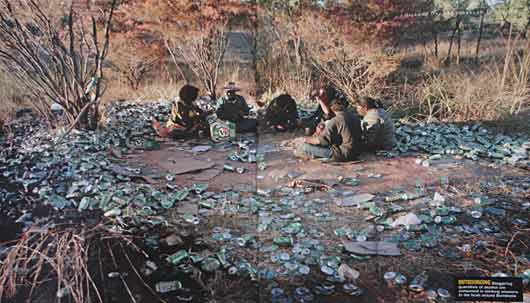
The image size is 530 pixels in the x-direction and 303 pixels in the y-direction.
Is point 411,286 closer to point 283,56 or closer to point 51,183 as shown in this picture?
point 283,56

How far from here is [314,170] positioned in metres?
2.30

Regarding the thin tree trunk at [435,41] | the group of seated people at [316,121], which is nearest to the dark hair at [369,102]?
the group of seated people at [316,121]

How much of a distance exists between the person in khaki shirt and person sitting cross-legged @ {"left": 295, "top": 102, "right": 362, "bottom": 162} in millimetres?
71

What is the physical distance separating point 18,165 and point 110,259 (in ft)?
2.40

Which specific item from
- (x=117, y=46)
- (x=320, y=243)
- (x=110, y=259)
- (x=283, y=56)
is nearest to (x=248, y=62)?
(x=283, y=56)

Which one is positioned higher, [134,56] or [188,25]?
[188,25]

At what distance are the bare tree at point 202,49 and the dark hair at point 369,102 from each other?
803 millimetres

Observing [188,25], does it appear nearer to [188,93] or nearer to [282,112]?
[188,93]

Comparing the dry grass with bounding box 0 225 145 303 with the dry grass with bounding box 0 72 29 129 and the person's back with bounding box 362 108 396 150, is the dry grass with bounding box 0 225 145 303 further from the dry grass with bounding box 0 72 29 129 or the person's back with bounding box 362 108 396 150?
the person's back with bounding box 362 108 396 150

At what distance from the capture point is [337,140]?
2654 mm

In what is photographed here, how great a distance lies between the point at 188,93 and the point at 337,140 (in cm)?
103

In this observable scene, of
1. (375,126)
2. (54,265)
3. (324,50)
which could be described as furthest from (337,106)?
(54,265)

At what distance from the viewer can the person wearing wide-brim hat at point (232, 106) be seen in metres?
2.13

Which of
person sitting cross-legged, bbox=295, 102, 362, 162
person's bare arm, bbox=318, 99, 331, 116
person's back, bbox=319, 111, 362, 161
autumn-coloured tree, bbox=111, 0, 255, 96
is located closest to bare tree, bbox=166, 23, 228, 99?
autumn-coloured tree, bbox=111, 0, 255, 96
